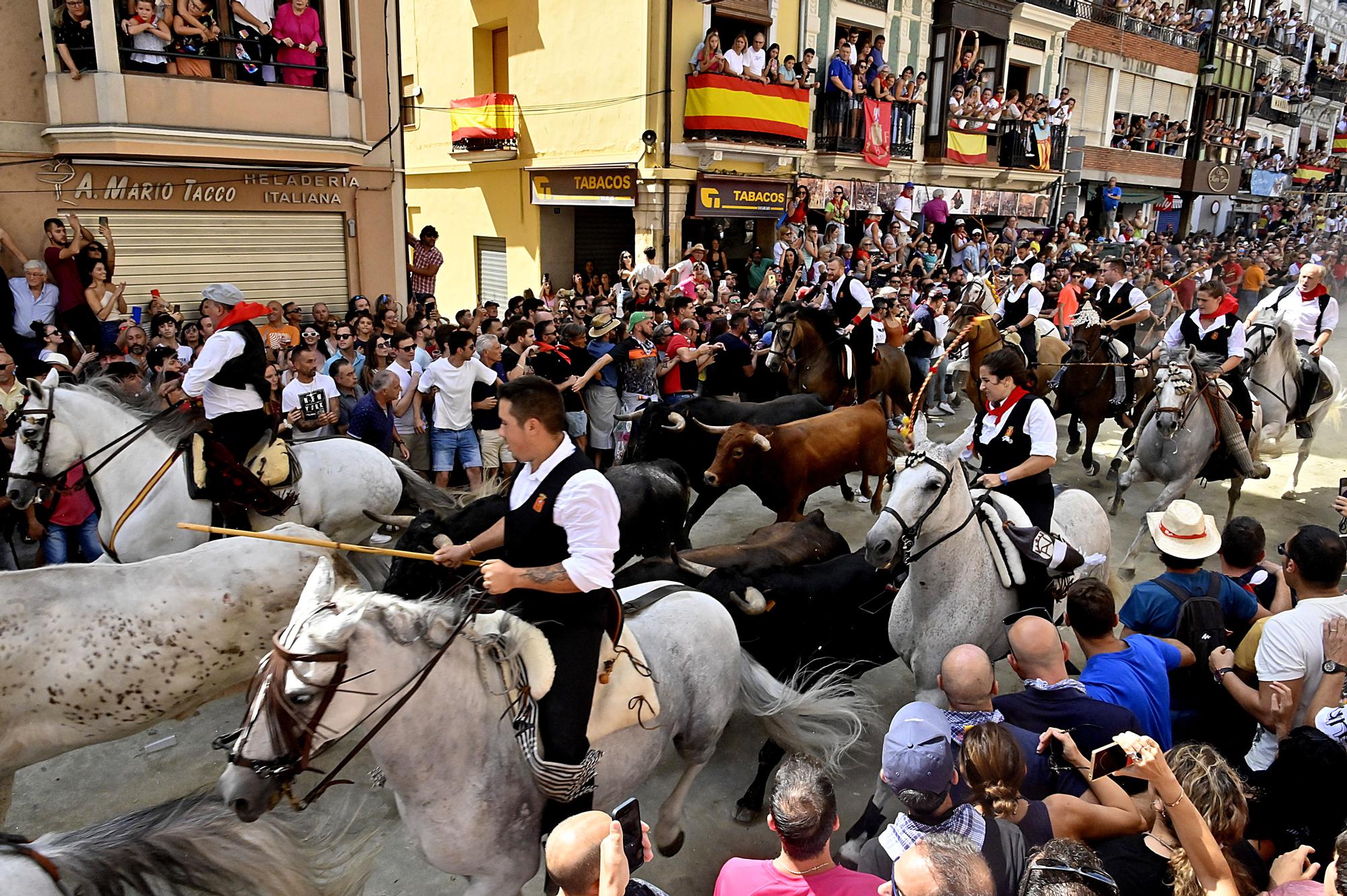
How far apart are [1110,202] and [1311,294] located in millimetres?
20107

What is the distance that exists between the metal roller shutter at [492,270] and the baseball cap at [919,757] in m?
18.7

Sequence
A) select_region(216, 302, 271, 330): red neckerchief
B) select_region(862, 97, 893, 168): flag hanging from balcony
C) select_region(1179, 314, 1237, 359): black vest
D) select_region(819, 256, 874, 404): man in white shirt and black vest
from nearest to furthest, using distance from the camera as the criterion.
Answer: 1. select_region(216, 302, 271, 330): red neckerchief
2. select_region(1179, 314, 1237, 359): black vest
3. select_region(819, 256, 874, 404): man in white shirt and black vest
4. select_region(862, 97, 893, 168): flag hanging from balcony

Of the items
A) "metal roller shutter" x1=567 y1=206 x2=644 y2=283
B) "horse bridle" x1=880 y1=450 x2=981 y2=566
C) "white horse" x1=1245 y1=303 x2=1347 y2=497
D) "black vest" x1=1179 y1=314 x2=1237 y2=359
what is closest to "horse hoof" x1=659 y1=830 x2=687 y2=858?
"horse bridle" x1=880 y1=450 x2=981 y2=566

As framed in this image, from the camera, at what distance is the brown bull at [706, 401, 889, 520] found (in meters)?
7.29

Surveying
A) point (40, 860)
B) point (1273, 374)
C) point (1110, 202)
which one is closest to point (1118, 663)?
point (40, 860)

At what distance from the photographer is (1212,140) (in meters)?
31.9

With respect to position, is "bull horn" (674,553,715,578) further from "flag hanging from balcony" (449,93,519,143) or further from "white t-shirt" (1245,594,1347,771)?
"flag hanging from balcony" (449,93,519,143)

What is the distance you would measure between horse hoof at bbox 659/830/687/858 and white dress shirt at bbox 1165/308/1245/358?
7733mm

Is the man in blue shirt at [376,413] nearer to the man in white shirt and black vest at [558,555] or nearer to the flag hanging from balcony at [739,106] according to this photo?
the man in white shirt and black vest at [558,555]

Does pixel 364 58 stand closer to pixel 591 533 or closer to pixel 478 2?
pixel 478 2

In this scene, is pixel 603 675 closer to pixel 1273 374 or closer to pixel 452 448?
pixel 452 448

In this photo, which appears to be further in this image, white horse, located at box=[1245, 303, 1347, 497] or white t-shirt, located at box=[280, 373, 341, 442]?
white horse, located at box=[1245, 303, 1347, 497]

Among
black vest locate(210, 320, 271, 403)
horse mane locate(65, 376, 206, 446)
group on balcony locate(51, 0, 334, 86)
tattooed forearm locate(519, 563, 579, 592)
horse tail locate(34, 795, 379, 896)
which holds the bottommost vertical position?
horse tail locate(34, 795, 379, 896)

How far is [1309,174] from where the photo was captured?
1601 inches
